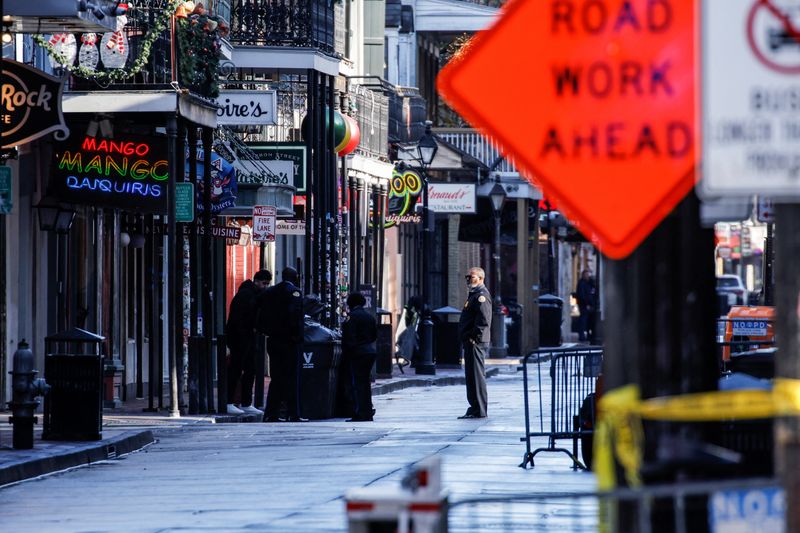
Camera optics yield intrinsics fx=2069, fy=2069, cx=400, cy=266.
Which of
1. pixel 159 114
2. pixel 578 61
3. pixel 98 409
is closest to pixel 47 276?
pixel 159 114

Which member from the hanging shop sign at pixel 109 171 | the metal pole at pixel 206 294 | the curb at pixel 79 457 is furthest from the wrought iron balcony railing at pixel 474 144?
the curb at pixel 79 457

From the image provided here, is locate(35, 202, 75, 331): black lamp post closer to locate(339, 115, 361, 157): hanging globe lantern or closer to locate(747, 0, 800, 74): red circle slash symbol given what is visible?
locate(339, 115, 361, 157): hanging globe lantern

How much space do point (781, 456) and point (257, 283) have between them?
20.7 metres

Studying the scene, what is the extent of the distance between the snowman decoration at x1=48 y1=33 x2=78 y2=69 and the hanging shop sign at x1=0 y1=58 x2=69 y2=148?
2.98 metres

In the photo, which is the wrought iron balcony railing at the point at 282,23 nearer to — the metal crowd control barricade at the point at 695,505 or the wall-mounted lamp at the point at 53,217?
the wall-mounted lamp at the point at 53,217

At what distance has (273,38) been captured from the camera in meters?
33.4

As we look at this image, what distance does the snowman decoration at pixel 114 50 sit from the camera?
23.7 meters

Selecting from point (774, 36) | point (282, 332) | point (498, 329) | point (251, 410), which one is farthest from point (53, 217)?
point (498, 329)

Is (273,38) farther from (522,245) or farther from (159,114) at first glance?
(522,245)

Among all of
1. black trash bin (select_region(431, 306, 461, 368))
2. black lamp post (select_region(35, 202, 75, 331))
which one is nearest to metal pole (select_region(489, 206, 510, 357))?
black trash bin (select_region(431, 306, 461, 368))

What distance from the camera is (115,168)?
24984mm

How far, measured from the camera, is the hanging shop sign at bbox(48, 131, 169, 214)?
81.5 feet

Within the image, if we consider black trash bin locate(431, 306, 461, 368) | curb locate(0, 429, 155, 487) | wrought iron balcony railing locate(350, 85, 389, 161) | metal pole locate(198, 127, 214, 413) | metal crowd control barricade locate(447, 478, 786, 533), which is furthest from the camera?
wrought iron balcony railing locate(350, 85, 389, 161)

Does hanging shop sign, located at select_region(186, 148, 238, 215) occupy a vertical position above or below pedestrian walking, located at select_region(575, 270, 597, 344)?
above
